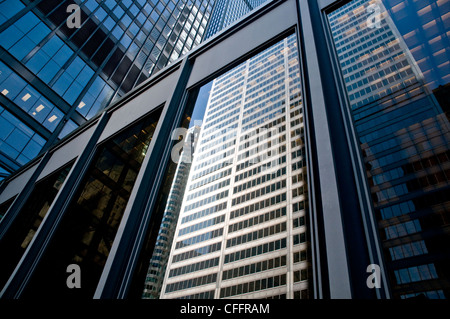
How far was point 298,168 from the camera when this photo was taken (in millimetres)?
2084

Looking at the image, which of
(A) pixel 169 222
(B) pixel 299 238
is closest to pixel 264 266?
(A) pixel 169 222

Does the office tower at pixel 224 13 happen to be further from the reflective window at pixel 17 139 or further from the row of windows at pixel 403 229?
the row of windows at pixel 403 229

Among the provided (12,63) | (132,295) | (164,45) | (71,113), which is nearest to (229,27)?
(132,295)

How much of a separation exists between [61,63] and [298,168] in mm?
25414

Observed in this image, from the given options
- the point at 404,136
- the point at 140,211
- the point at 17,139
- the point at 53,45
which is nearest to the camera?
the point at 404,136

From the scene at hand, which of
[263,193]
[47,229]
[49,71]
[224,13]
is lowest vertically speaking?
[47,229]

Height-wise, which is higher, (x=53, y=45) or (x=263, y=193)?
(x=53, y=45)

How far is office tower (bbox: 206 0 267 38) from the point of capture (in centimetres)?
7562

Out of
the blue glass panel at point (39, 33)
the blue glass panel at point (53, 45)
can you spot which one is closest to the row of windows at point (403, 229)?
the blue glass panel at point (39, 33)

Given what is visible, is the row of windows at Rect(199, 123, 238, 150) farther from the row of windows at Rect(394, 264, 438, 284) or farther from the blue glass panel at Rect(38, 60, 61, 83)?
the blue glass panel at Rect(38, 60, 61, 83)

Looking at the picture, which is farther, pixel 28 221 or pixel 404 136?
pixel 28 221

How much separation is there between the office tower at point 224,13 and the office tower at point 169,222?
6524cm

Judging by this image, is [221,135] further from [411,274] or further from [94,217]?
[411,274]
